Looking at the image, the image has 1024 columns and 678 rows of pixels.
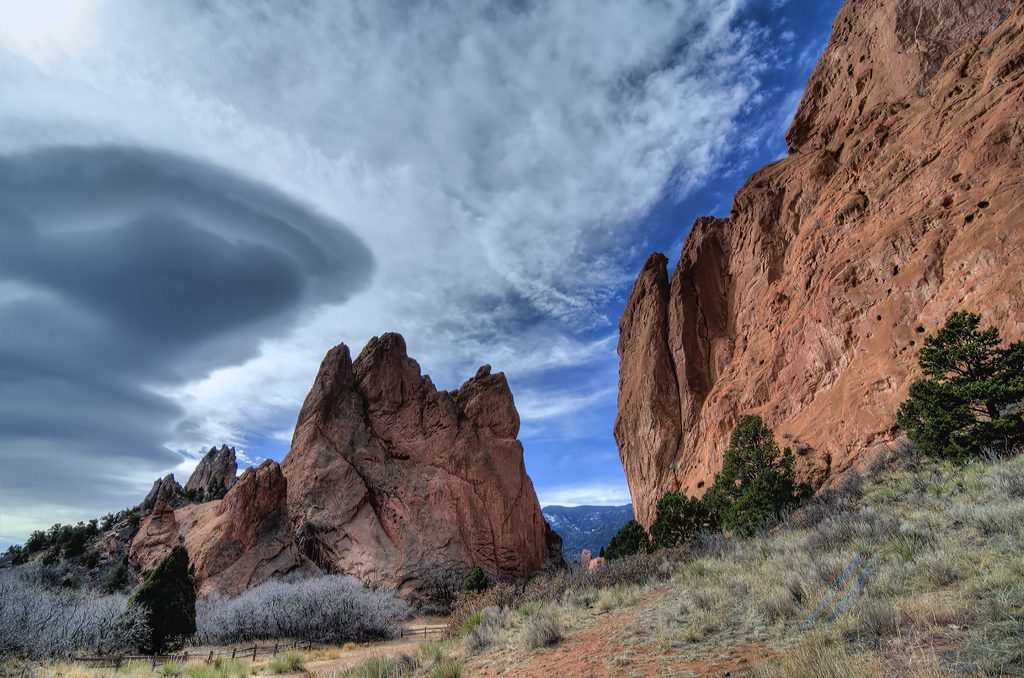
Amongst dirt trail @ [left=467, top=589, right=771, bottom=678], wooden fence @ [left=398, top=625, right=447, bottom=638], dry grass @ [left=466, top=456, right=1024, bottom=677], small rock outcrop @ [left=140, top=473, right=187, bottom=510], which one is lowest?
wooden fence @ [left=398, top=625, right=447, bottom=638]

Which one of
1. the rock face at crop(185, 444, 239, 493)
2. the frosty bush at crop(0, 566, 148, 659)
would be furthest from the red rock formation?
the rock face at crop(185, 444, 239, 493)

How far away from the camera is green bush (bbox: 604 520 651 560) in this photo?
3906 cm

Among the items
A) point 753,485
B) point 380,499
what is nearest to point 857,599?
point 753,485

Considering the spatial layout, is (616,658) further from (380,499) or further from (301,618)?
(380,499)

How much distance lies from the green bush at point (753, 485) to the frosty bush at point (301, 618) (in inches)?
782

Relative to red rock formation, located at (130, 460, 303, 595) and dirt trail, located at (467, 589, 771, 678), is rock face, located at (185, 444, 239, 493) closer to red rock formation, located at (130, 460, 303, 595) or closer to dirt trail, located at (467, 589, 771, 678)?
red rock formation, located at (130, 460, 303, 595)

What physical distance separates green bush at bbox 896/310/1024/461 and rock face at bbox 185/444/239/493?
8639 cm

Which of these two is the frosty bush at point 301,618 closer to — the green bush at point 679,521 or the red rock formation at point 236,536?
the red rock formation at point 236,536

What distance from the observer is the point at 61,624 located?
638 inches

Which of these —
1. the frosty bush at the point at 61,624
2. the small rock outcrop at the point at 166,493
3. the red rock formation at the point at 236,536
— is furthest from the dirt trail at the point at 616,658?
the small rock outcrop at the point at 166,493

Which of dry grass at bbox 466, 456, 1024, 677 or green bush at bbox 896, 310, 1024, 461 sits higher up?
green bush at bbox 896, 310, 1024, 461

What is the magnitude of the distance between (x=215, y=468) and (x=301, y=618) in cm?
6508

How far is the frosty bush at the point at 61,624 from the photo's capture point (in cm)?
1461

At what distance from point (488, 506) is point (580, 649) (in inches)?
1649
